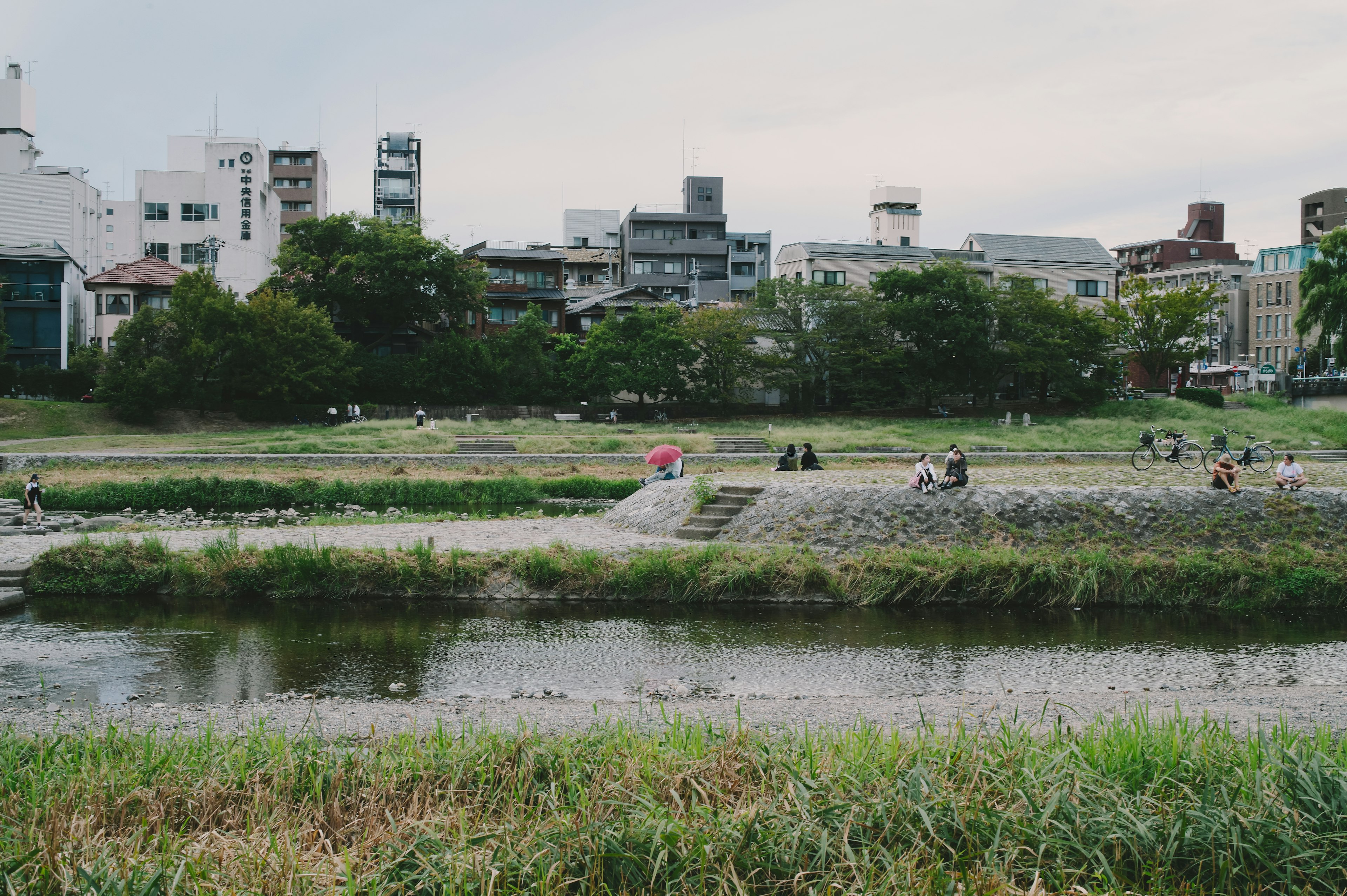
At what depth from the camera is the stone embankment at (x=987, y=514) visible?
20.6m

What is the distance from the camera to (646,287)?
90.0 meters

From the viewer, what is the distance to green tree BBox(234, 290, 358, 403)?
2202 inches

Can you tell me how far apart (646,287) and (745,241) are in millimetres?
19724

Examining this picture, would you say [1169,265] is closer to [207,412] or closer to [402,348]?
[402,348]

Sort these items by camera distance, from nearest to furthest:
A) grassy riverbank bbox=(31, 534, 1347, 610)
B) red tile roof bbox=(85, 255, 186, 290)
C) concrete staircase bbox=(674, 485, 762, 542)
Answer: grassy riverbank bbox=(31, 534, 1347, 610), concrete staircase bbox=(674, 485, 762, 542), red tile roof bbox=(85, 255, 186, 290)

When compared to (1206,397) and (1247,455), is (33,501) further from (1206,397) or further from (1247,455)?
(1206,397)

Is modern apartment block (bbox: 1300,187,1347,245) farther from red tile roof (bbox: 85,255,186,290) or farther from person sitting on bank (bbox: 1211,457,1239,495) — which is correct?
red tile roof (bbox: 85,255,186,290)

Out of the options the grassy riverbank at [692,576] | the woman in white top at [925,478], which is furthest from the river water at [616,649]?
the woman in white top at [925,478]

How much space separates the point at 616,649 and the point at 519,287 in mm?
69219

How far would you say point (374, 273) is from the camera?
63000 mm

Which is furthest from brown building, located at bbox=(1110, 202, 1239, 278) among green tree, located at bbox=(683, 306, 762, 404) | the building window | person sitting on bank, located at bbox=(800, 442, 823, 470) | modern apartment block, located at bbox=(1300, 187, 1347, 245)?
person sitting on bank, located at bbox=(800, 442, 823, 470)

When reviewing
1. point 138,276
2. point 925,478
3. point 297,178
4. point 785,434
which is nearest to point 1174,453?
point 925,478

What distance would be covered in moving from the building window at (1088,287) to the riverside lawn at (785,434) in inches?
665

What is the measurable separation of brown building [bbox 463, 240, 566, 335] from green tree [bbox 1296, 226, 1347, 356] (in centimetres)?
5197
